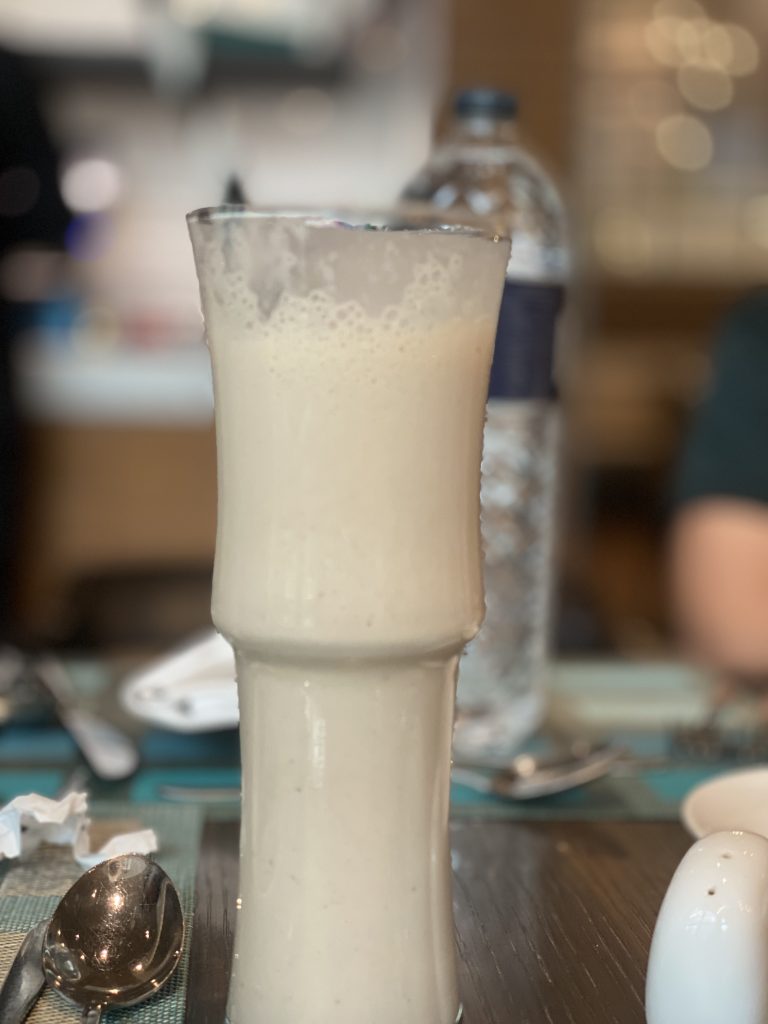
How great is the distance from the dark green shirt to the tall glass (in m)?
1.20

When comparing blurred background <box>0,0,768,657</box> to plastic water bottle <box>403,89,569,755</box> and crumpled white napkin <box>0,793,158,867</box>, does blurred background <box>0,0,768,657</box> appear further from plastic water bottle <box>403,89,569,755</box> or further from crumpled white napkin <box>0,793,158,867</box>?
crumpled white napkin <box>0,793,158,867</box>

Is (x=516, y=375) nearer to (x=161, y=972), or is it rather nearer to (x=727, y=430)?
(x=161, y=972)

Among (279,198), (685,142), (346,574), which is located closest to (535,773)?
(346,574)

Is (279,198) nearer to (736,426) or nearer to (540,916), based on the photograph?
(736,426)

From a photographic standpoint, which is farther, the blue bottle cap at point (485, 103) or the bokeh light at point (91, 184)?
the bokeh light at point (91, 184)

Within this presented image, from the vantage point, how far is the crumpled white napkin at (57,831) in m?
0.59

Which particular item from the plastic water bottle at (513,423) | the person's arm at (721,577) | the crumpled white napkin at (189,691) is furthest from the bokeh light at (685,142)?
the crumpled white napkin at (189,691)

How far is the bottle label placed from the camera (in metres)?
0.81

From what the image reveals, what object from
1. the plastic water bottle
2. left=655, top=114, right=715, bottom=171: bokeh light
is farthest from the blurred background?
the plastic water bottle

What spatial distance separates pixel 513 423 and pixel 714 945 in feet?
1.51

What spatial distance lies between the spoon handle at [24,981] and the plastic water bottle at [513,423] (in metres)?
0.36

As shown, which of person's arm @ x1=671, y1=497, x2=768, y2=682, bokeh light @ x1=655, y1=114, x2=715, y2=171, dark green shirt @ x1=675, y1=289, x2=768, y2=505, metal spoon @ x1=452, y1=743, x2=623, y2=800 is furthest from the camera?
bokeh light @ x1=655, y1=114, x2=715, y2=171

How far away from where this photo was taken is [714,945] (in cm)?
46

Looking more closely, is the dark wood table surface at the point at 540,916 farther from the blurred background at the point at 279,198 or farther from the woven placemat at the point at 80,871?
the blurred background at the point at 279,198
